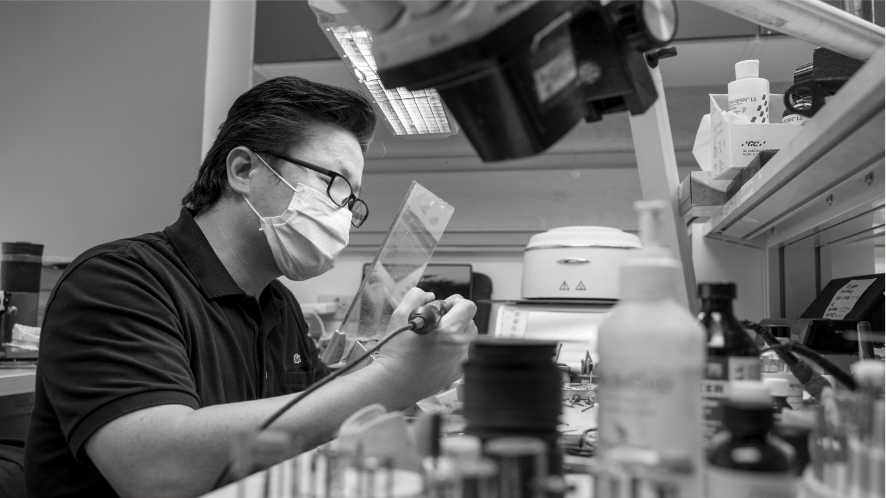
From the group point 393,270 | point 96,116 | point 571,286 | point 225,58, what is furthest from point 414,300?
point 96,116

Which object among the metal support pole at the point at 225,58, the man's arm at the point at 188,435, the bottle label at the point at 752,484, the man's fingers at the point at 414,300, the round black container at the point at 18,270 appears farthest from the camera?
the metal support pole at the point at 225,58

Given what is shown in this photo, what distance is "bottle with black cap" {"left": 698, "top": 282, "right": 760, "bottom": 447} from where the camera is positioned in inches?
20.9

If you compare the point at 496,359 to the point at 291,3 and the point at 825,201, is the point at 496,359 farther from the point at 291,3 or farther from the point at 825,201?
the point at 291,3

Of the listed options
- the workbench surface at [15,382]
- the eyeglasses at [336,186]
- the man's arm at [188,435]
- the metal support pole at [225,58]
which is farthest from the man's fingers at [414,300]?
the metal support pole at [225,58]

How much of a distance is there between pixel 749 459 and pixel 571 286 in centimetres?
146

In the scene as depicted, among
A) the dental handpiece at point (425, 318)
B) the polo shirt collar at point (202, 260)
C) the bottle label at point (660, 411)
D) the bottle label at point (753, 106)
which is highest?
the bottle label at point (753, 106)

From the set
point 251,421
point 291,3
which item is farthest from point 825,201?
point 291,3

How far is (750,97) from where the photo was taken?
1300mm

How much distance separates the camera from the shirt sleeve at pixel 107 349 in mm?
890

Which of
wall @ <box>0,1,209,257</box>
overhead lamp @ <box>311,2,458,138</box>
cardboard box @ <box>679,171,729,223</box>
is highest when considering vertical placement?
wall @ <box>0,1,209,257</box>

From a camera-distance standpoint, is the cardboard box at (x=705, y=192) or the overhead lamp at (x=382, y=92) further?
the cardboard box at (x=705, y=192)

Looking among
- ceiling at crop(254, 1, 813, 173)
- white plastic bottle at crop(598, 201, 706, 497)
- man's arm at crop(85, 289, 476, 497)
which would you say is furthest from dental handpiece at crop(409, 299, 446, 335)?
ceiling at crop(254, 1, 813, 173)

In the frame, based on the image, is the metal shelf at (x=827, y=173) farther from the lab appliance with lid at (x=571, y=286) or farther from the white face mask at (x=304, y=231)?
the white face mask at (x=304, y=231)

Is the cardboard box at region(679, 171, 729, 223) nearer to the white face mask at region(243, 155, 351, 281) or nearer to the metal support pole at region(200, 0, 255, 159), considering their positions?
the white face mask at region(243, 155, 351, 281)
